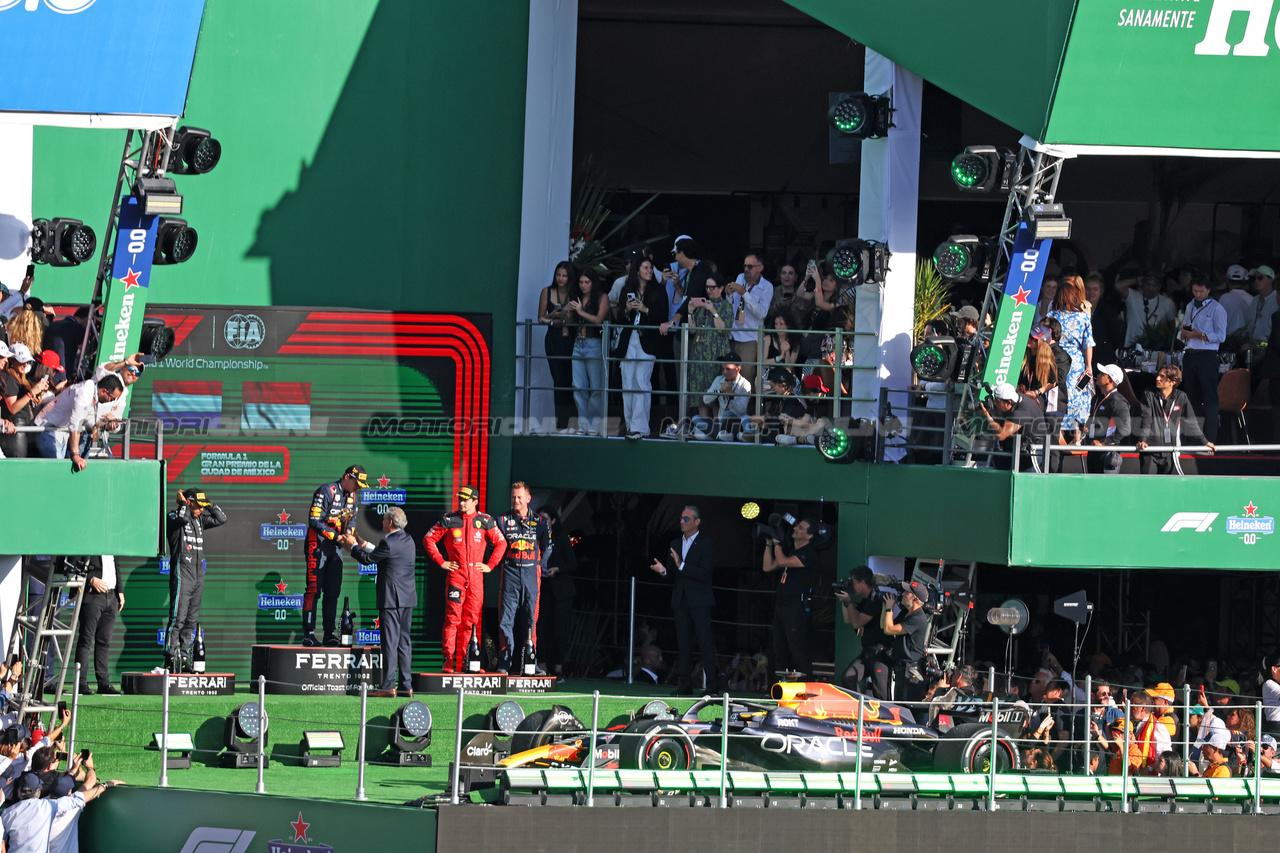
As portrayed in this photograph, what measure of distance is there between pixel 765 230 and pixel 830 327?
6.19 meters

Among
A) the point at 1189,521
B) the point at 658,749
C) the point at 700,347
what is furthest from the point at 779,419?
the point at 658,749

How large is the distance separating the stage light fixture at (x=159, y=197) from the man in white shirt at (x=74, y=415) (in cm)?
155

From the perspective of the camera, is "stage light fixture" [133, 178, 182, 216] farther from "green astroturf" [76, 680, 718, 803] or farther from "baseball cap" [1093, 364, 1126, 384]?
"baseball cap" [1093, 364, 1126, 384]

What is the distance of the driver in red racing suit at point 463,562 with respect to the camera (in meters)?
17.7

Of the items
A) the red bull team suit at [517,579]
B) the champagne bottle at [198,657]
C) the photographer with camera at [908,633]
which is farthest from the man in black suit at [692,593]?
the champagne bottle at [198,657]

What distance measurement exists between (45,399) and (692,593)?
6.20 m

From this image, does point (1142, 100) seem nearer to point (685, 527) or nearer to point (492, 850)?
point (685, 527)

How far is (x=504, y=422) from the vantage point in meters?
20.6

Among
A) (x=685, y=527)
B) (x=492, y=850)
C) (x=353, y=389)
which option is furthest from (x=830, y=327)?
(x=492, y=850)

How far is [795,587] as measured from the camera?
17.3 m

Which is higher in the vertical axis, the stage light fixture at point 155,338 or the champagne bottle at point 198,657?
→ the stage light fixture at point 155,338

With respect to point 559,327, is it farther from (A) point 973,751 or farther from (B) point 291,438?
(A) point 973,751

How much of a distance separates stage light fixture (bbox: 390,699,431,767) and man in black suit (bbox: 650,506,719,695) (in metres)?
2.80

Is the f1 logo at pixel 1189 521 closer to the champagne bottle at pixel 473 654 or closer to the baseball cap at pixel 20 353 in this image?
the champagne bottle at pixel 473 654
